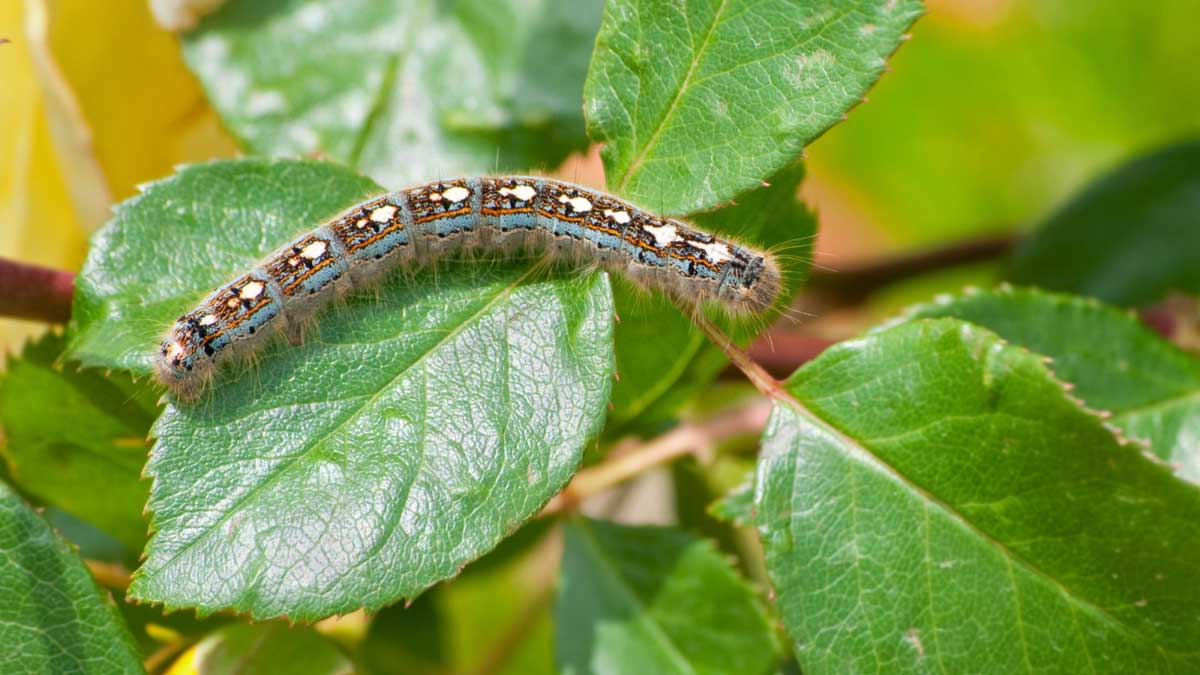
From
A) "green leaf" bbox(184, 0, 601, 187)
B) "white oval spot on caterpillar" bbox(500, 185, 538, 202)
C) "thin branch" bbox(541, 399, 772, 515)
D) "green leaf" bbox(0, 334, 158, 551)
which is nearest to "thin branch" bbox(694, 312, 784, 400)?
"white oval spot on caterpillar" bbox(500, 185, 538, 202)

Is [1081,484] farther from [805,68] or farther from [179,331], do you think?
[179,331]

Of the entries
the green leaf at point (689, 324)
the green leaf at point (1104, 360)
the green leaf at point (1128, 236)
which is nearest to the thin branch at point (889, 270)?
the green leaf at point (1128, 236)

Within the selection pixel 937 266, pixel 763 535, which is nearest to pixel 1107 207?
pixel 937 266

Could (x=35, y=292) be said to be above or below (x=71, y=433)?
above

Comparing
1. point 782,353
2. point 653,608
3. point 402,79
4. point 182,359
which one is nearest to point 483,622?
point 653,608

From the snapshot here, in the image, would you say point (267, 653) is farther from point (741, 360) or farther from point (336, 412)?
point (741, 360)

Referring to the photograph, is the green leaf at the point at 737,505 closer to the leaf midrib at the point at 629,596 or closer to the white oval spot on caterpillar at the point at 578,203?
the leaf midrib at the point at 629,596
